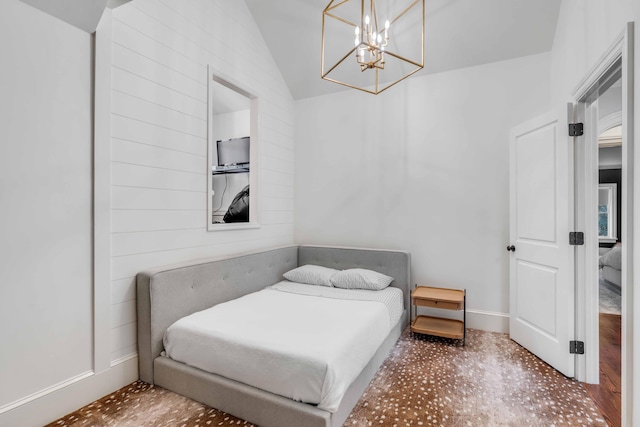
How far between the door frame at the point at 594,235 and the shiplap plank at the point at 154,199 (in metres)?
2.79

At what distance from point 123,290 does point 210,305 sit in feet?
2.14

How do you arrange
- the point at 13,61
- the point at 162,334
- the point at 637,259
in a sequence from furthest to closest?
the point at 162,334 → the point at 13,61 → the point at 637,259

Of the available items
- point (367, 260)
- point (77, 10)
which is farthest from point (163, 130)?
point (367, 260)

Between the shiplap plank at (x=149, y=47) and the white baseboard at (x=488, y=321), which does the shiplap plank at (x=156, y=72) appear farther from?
the white baseboard at (x=488, y=321)

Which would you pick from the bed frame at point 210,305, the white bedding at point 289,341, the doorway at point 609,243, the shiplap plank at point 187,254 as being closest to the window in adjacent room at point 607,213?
the doorway at point 609,243

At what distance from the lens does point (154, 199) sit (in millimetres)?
2375

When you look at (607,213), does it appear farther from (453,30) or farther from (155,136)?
(155,136)

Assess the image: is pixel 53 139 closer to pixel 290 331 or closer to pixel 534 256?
pixel 290 331

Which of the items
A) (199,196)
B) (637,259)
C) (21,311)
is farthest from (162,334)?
(637,259)

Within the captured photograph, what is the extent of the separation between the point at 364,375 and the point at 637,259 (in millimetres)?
1561

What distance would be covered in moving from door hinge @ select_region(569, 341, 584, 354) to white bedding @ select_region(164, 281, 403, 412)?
1.27 meters

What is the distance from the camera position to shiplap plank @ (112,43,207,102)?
215cm

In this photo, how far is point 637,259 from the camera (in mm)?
1455

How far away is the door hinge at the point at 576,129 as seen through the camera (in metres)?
2.33
